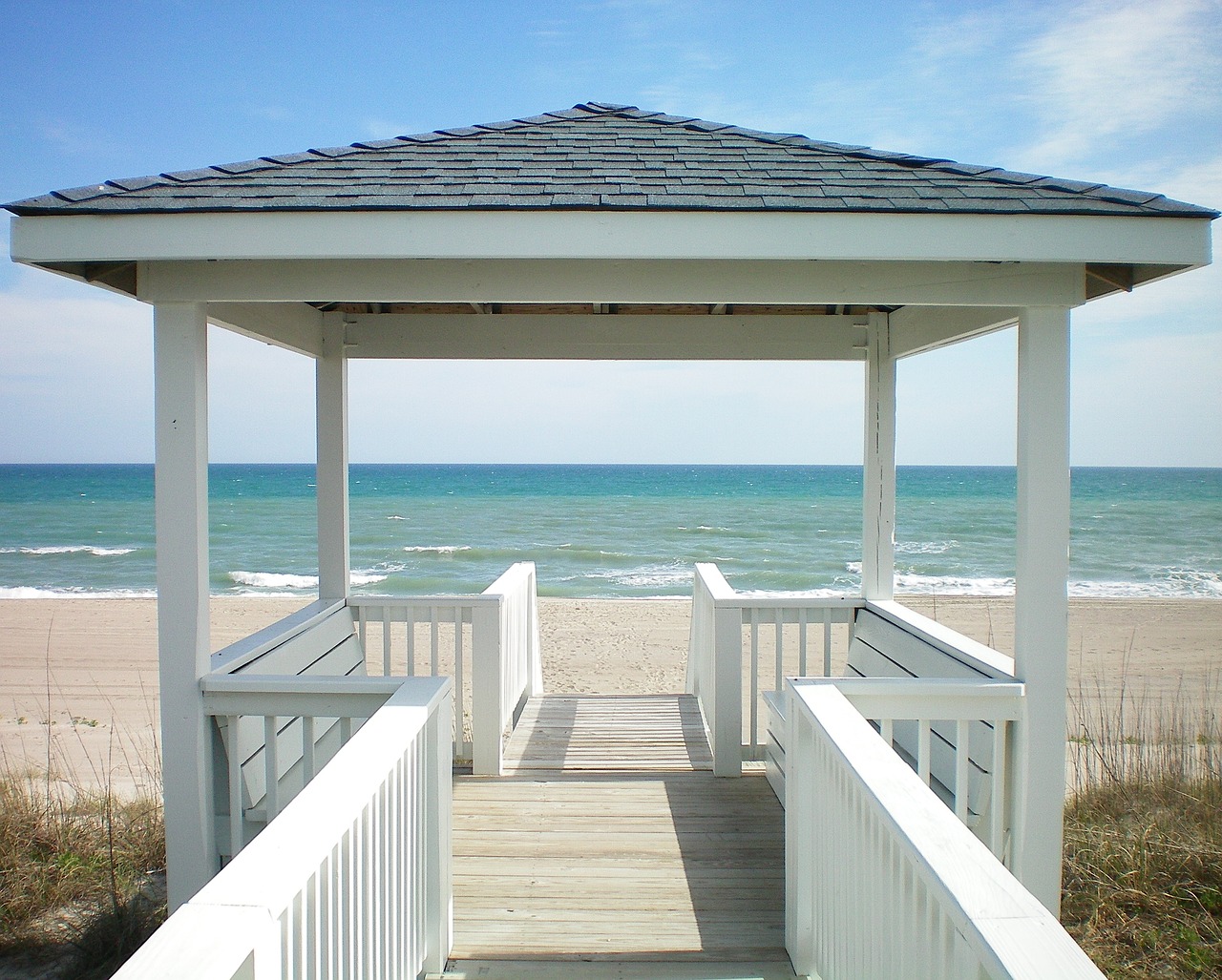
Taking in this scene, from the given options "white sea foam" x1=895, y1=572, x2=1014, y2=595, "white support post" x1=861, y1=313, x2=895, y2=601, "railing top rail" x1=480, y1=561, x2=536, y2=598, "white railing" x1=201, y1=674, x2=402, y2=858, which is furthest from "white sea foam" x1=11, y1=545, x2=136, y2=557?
"white support post" x1=861, y1=313, x2=895, y2=601

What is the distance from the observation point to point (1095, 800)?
4.04 m

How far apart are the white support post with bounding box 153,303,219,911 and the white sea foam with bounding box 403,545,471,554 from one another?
847 inches

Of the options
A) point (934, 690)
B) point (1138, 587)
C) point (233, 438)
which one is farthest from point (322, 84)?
point (233, 438)

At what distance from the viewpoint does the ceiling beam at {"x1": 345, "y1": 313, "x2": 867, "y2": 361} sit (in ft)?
13.9

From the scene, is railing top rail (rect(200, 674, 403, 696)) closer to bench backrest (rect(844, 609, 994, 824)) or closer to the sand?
bench backrest (rect(844, 609, 994, 824))

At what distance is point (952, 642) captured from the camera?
10.3 ft

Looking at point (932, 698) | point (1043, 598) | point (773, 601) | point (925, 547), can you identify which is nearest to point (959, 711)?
point (932, 698)

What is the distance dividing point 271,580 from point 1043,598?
2017 cm

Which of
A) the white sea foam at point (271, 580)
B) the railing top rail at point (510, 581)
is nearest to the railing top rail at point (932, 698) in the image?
the railing top rail at point (510, 581)

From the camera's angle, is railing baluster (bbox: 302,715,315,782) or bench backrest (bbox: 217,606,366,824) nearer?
railing baluster (bbox: 302,715,315,782)

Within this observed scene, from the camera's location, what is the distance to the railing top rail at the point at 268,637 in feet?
9.40

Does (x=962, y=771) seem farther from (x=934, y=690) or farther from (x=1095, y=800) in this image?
(x=1095, y=800)

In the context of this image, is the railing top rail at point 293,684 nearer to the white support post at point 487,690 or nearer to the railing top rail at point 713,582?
the white support post at point 487,690

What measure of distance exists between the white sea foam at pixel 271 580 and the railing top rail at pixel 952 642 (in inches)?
676
